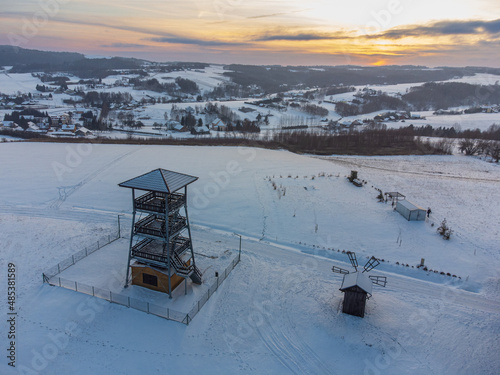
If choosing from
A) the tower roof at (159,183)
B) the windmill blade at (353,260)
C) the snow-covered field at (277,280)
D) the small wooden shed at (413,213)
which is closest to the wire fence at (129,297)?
the snow-covered field at (277,280)

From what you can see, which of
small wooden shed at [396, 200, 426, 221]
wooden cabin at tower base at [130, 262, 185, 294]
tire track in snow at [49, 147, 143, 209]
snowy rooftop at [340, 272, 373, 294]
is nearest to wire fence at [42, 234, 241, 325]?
wooden cabin at tower base at [130, 262, 185, 294]

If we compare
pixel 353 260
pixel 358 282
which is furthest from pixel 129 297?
pixel 353 260

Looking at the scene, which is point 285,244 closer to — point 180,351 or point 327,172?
point 180,351

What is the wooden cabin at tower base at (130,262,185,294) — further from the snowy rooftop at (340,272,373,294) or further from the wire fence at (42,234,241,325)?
the snowy rooftop at (340,272,373,294)

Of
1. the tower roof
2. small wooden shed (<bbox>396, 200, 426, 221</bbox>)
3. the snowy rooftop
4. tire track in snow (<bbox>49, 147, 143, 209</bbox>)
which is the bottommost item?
tire track in snow (<bbox>49, 147, 143, 209</bbox>)

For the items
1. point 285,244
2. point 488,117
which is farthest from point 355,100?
point 285,244

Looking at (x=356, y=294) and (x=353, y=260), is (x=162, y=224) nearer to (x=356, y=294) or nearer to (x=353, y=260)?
(x=356, y=294)

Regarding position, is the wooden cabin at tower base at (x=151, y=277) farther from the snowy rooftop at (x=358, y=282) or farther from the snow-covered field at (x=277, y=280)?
the snowy rooftop at (x=358, y=282)
